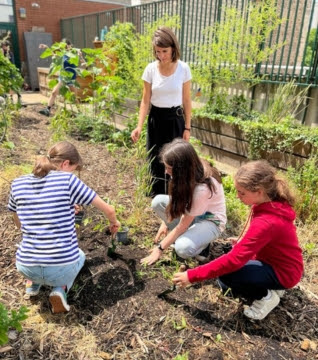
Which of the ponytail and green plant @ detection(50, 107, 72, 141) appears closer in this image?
the ponytail

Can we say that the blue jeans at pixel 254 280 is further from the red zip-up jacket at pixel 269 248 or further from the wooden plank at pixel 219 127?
the wooden plank at pixel 219 127

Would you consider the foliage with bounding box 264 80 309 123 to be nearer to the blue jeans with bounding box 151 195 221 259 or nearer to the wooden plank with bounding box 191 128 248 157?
the wooden plank with bounding box 191 128 248 157

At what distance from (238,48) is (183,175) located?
11.5 feet

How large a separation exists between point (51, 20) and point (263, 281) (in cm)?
1566

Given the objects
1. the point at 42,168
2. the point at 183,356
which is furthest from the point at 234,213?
the point at 42,168

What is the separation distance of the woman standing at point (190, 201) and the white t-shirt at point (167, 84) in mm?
958

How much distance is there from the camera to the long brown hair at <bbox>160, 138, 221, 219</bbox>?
212 centimetres

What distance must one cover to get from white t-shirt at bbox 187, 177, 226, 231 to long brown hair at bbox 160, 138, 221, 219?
0.10ft

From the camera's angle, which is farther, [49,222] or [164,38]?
[164,38]

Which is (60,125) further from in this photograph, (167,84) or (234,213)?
(234,213)

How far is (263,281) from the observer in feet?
6.27

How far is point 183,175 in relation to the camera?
215 centimetres

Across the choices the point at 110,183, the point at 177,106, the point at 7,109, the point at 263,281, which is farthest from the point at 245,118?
the point at 7,109

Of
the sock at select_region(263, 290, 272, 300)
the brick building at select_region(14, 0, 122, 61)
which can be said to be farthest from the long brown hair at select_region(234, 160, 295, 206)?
the brick building at select_region(14, 0, 122, 61)
